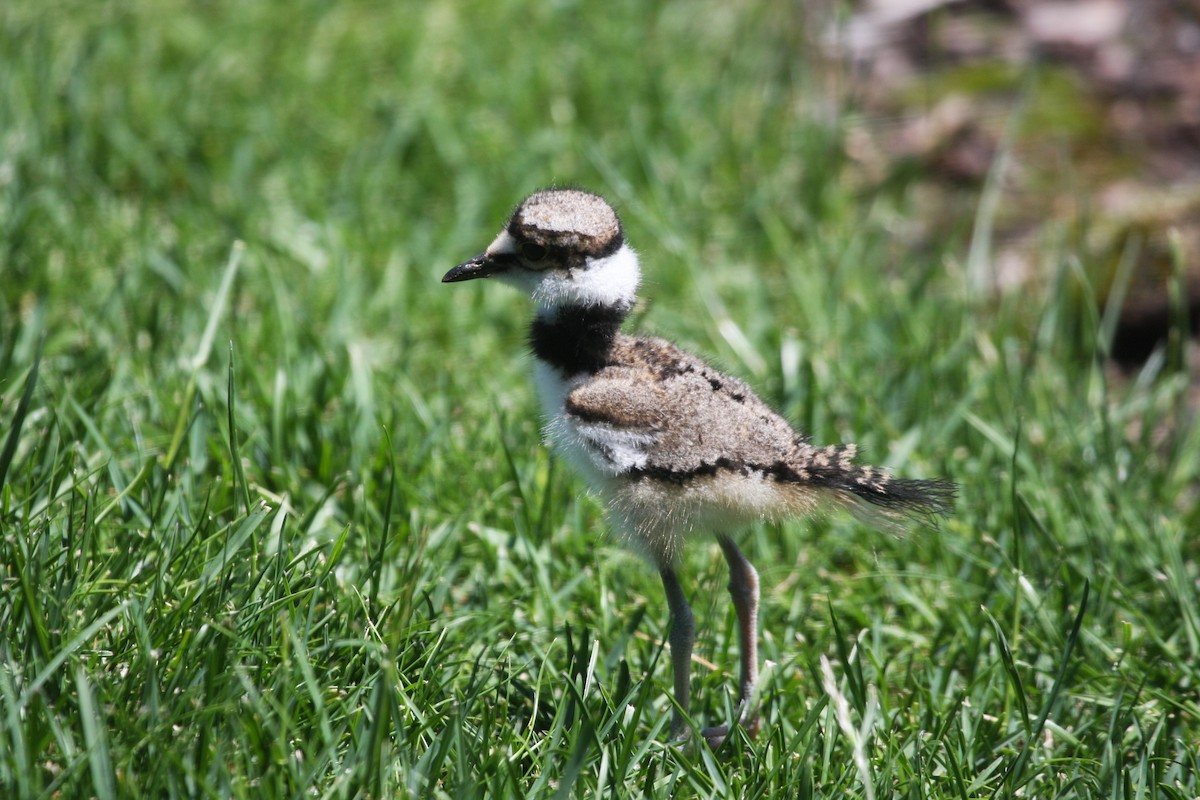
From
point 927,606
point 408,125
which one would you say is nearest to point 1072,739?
point 927,606

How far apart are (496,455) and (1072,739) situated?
6.31 ft

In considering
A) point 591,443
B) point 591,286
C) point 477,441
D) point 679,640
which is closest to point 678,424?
point 591,443

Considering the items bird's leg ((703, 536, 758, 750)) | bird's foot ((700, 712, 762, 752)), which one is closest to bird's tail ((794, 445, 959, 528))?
bird's leg ((703, 536, 758, 750))

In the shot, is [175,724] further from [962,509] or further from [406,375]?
[962,509]

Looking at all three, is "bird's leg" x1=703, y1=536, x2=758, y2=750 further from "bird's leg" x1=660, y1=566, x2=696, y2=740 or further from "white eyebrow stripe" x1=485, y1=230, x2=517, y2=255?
"white eyebrow stripe" x1=485, y1=230, x2=517, y2=255

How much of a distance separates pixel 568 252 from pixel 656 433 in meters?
0.51

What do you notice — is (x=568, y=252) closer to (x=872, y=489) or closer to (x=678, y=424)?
(x=678, y=424)

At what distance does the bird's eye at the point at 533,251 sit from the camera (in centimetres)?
293

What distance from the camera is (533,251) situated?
2939mm

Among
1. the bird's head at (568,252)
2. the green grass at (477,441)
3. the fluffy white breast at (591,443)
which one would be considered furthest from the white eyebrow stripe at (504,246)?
the green grass at (477,441)

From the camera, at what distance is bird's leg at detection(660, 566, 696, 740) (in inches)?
113

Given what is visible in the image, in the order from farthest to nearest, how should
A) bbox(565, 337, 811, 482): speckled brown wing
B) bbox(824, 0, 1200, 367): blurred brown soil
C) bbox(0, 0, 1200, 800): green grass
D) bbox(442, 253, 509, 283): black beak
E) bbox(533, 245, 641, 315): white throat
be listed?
bbox(824, 0, 1200, 367): blurred brown soil → bbox(442, 253, 509, 283): black beak → bbox(533, 245, 641, 315): white throat → bbox(565, 337, 811, 482): speckled brown wing → bbox(0, 0, 1200, 800): green grass

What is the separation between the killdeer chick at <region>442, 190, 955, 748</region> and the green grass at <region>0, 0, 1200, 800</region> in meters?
0.30

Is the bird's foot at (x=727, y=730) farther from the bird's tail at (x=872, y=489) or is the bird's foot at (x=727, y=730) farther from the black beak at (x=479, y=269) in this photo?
the black beak at (x=479, y=269)
